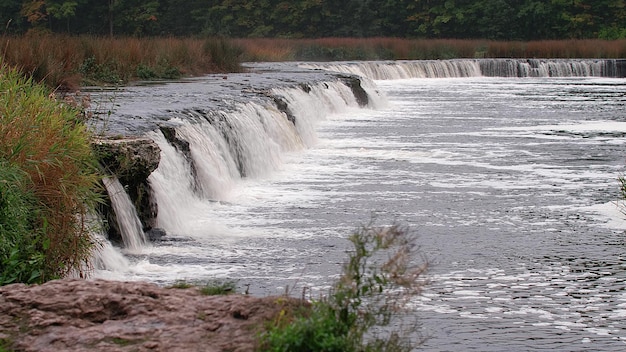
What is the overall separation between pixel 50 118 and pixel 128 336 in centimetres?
396

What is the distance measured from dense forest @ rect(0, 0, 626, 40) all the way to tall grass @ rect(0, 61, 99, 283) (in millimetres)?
59202

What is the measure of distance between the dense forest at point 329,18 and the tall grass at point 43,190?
59202 mm

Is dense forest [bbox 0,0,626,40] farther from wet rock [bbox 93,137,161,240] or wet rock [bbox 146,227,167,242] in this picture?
wet rock [bbox 146,227,167,242]

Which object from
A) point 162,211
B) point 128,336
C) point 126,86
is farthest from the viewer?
point 126,86

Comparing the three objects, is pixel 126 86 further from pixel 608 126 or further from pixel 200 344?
pixel 200 344

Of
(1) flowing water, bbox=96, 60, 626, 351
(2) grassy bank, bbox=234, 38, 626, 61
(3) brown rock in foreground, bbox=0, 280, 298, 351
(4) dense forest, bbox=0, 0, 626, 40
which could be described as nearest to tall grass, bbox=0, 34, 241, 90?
(1) flowing water, bbox=96, 60, 626, 351

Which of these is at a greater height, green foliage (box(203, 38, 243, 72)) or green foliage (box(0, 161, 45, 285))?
green foliage (box(203, 38, 243, 72))

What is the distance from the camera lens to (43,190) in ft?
26.3

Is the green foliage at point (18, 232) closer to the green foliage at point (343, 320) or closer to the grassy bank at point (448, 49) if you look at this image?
the green foliage at point (343, 320)

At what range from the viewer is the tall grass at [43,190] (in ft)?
24.0

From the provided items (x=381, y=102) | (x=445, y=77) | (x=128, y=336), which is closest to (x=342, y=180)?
(x=128, y=336)

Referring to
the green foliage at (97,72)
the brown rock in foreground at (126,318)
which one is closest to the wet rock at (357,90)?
the green foliage at (97,72)

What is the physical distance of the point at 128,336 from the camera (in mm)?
4887

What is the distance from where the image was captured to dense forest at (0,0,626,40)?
6738 cm
